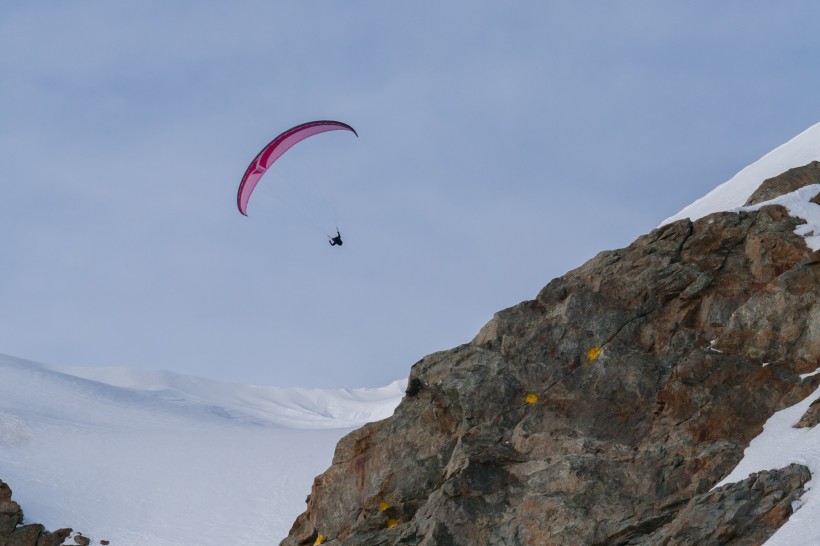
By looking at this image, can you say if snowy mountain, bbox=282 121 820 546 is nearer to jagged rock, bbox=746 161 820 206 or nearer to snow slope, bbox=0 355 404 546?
jagged rock, bbox=746 161 820 206

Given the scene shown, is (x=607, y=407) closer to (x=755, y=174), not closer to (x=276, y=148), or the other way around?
(x=276, y=148)

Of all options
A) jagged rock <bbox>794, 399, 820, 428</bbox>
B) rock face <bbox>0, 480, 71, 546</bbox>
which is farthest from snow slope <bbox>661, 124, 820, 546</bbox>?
rock face <bbox>0, 480, 71, 546</bbox>

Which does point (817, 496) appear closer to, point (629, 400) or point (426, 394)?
point (629, 400)

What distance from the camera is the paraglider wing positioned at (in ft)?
116

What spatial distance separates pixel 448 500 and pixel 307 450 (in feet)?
145

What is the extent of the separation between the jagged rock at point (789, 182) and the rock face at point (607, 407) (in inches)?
143

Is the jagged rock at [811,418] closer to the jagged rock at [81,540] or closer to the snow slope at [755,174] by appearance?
the snow slope at [755,174]

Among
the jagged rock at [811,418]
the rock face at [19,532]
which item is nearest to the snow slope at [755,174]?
the jagged rock at [811,418]

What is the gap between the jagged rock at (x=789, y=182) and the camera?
90.4ft

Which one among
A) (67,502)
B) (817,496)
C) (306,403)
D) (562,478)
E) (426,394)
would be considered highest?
(306,403)

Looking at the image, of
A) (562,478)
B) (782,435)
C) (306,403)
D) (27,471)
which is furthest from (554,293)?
(306,403)

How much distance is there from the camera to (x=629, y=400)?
22.6 meters

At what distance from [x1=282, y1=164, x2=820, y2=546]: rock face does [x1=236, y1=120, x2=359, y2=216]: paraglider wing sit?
12259mm

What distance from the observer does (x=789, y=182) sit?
91.7 feet
